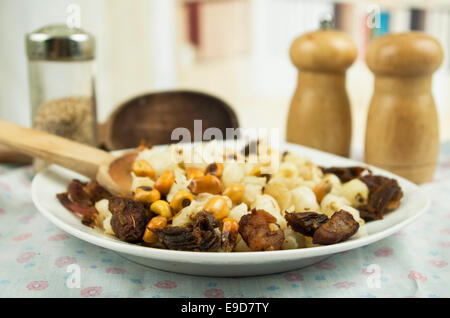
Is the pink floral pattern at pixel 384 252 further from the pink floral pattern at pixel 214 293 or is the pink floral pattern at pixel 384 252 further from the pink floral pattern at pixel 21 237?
the pink floral pattern at pixel 21 237

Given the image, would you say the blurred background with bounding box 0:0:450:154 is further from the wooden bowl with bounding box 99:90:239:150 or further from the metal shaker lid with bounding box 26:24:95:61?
the metal shaker lid with bounding box 26:24:95:61

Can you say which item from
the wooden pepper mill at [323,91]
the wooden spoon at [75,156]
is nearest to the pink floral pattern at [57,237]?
the wooden spoon at [75,156]

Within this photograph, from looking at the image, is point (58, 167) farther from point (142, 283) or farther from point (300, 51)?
point (300, 51)

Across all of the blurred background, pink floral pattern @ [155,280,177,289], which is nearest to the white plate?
pink floral pattern @ [155,280,177,289]

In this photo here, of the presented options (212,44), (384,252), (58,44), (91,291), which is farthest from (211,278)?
(212,44)

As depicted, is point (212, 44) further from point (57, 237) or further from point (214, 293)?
point (214, 293)
